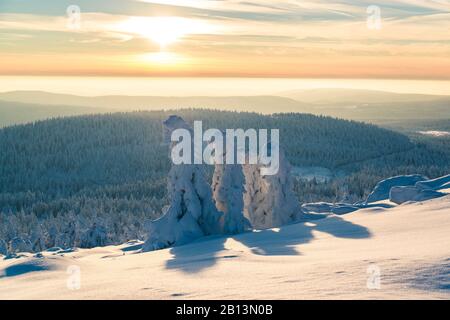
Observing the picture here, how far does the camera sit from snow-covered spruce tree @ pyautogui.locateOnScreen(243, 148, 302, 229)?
42.8 m

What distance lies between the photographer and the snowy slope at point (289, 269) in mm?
13375

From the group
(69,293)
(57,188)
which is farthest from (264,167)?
(57,188)

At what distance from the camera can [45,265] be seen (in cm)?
2145

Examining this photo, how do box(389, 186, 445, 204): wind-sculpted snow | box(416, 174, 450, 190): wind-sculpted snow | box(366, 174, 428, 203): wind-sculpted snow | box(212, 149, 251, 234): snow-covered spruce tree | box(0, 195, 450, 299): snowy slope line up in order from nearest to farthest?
box(0, 195, 450, 299): snowy slope
box(212, 149, 251, 234): snow-covered spruce tree
box(389, 186, 445, 204): wind-sculpted snow
box(416, 174, 450, 190): wind-sculpted snow
box(366, 174, 428, 203): wind-sculpted snow

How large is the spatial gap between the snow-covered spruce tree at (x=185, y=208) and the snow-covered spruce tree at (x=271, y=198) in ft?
28.9

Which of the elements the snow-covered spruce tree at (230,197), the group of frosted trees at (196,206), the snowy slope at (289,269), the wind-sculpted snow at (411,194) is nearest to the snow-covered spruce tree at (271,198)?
the snow-covered spruce tree at (230,197)

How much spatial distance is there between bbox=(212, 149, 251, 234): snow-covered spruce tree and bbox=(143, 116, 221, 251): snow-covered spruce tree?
0.76 m

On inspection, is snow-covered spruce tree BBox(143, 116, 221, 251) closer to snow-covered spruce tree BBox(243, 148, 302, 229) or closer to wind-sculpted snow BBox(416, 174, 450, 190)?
snow-covered spruce tree BBox(243, 148, 302, 229)

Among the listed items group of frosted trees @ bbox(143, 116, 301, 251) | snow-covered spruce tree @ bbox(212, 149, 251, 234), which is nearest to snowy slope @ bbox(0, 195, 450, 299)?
Result: group of frosted trees @ bbox(143, 116, 301, 251)

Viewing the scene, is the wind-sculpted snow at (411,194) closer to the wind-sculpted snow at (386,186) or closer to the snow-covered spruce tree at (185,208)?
the wind-sculpted snow at (386,186)

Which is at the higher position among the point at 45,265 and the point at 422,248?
the point at 422,248

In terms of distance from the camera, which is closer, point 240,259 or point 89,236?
point 240,259

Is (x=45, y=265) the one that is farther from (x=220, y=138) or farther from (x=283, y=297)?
(x=220, y=138)

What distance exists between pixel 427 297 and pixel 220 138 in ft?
84.7
